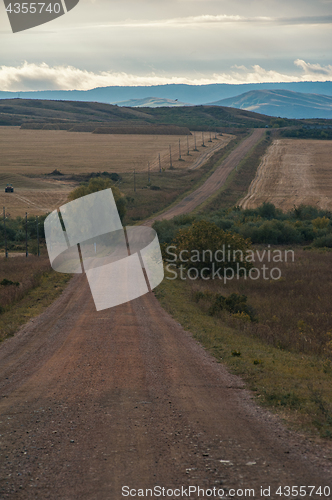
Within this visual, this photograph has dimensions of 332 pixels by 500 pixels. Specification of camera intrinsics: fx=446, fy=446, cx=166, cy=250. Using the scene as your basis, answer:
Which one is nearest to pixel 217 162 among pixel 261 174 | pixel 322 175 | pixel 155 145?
pixel 261 174

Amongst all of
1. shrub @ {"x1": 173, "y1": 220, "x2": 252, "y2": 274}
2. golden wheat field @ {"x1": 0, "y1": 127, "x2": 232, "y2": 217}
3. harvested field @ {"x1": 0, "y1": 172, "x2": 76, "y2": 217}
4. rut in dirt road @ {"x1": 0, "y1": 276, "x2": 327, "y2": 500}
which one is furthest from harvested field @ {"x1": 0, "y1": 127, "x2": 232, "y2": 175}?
rut in dirt road @ {"x1": 0, "y1": 276, "x2": 327, "y2": 500}

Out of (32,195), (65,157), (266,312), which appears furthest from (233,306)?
(65,157)

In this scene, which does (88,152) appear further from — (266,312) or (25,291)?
(266,312)

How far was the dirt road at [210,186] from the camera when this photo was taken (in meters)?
78.8


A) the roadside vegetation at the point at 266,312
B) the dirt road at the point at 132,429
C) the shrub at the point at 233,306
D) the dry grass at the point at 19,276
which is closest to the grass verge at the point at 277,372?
the roadside vegetation at the point at 266,312

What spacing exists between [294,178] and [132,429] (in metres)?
101

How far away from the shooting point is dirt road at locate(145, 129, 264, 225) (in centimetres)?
7875

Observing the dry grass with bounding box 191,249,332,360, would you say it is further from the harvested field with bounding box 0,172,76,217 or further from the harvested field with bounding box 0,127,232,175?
the harvested field with bounding box 0,127,232,175

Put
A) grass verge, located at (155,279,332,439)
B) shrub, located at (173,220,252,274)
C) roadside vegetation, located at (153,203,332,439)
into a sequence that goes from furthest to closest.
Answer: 1. shrub, located at (173,220,252,274)
2. roadside vegetation, located at (153,203,332,439)
3. grass verge, located at (155,279,332,439)

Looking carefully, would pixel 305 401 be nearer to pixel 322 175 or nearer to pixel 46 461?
pixel 46 461

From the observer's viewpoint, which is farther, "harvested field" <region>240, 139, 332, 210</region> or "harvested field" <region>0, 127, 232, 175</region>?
"harvested field" <region>0, 127, 232, 175</region>

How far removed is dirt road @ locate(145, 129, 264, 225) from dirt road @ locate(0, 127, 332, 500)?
5516 centimetres

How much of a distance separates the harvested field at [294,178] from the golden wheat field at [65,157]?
2304cm

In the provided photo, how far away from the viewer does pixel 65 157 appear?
13638cm
